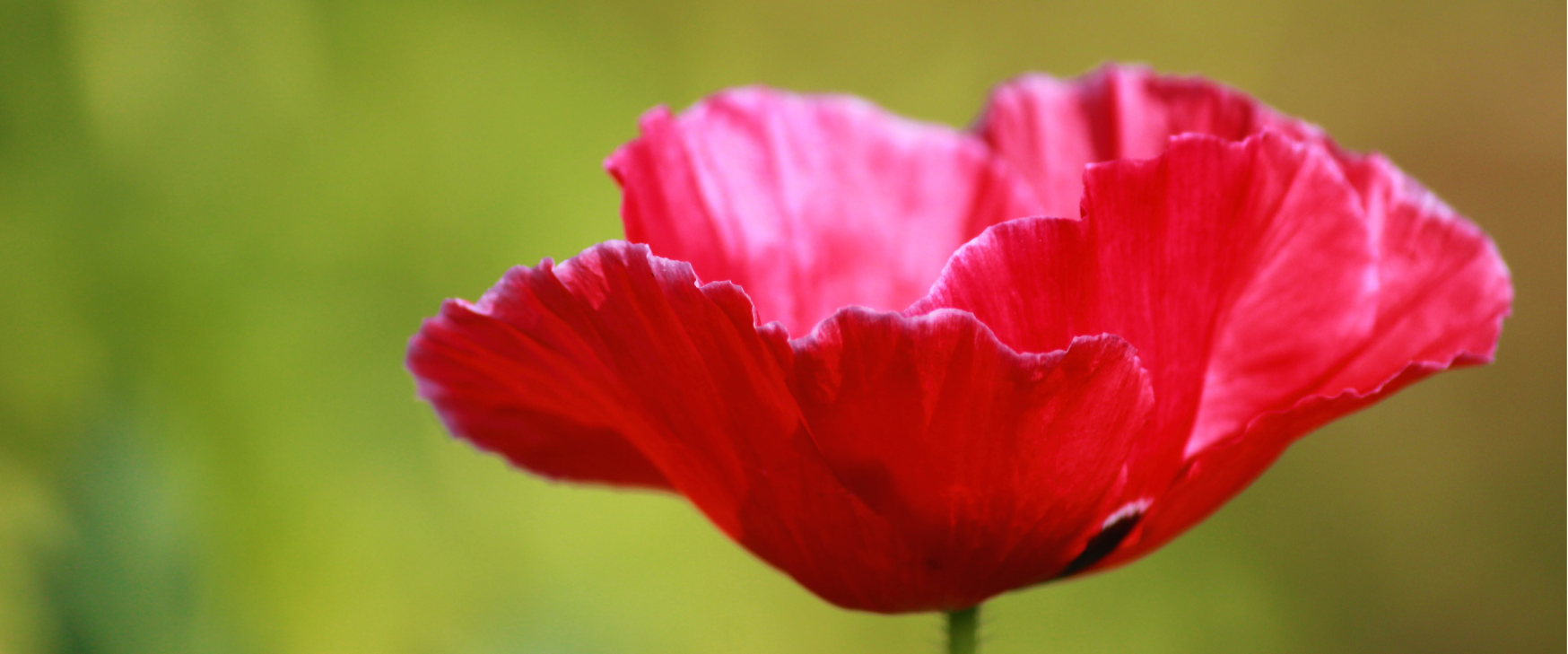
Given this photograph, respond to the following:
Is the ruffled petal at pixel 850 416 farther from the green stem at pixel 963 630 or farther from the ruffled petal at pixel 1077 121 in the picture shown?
the ruffled petal at pixel 1077 121

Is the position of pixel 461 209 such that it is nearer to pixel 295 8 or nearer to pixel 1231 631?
pixel 295 8

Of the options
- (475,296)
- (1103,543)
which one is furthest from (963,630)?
(475,296)

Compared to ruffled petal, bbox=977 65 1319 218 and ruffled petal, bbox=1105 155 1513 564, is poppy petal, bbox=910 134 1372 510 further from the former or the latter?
ruffled petal, bbox=977 65 1319 218

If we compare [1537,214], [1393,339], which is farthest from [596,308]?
[1537,214]

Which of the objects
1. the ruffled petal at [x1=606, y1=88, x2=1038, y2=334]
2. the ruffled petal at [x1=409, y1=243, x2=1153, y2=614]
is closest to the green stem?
the ruffled petal at [x1=409, y1=243, x2=1153, y2=614]

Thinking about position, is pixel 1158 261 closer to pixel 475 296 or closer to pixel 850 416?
pixel 850 416

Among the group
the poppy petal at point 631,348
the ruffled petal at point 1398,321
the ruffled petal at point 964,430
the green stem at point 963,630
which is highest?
the poppy petal at point 631,348

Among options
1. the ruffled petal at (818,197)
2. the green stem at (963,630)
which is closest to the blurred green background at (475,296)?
the green stem at (963,630)
